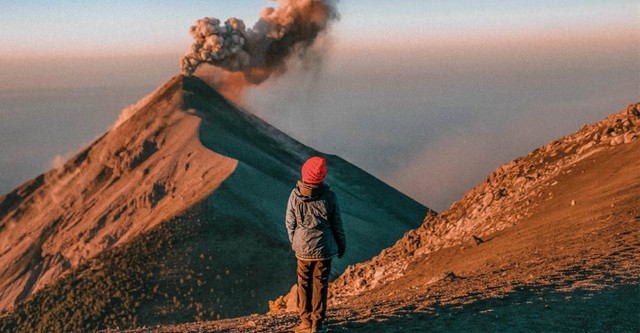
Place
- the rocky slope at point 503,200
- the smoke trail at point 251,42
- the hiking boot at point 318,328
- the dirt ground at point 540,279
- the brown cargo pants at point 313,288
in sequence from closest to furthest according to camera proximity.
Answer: the brown cargo pants at point 313,288 < the hiking boot at point 318,328 < the dirt ground at point 540,279 < the rocky slope at point 503,200 < the smoke trail at point 251,42

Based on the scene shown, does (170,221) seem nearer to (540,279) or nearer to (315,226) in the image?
(540,279)

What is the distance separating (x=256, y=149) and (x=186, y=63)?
Result: 14753mm

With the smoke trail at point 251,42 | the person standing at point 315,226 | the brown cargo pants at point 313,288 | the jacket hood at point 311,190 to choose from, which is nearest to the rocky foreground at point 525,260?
the brown cargo pants at point 313,288

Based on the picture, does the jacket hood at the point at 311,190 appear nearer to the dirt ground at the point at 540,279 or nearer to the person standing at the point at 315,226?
the person standing at the point at 315,226

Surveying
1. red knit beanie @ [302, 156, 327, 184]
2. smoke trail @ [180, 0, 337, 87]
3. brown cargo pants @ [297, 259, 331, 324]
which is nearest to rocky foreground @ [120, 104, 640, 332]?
brown cargo pants @ [297, 259, 331, 324]

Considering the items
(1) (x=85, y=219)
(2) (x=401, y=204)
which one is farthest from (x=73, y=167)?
(2) (x=401, y=204)

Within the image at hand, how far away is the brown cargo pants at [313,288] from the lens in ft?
36.4

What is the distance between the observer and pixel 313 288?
1127cm

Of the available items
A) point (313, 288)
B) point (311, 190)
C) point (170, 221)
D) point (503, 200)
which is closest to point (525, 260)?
point (313, 288)

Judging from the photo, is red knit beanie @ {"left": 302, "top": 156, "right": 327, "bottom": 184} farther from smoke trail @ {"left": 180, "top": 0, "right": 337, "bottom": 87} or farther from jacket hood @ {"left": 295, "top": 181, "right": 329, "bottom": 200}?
smoke trail @ {"left": 180, "top": 0, "right": 337, "bottom": 87}

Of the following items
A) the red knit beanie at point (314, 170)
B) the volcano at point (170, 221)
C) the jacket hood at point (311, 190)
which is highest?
the red knit beanie at point (314, 170)

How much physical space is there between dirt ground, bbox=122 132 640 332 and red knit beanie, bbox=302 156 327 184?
2775 millimetres

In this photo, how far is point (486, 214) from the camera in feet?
81.2

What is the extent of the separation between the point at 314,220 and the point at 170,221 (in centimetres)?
3022
